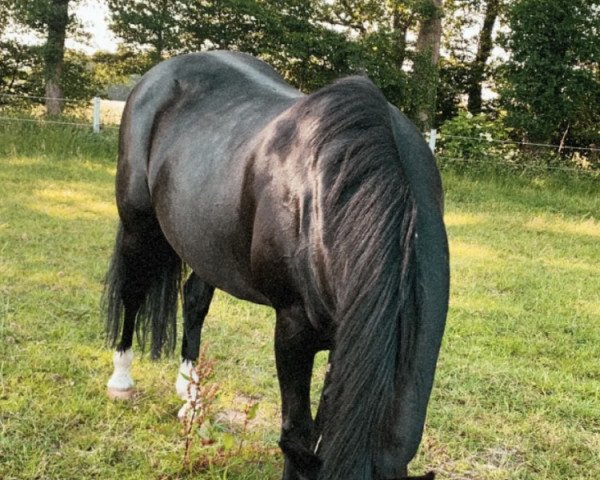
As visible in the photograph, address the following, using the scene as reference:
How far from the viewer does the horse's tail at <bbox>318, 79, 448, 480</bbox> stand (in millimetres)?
1160

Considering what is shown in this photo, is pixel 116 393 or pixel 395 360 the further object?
pixel 116 393

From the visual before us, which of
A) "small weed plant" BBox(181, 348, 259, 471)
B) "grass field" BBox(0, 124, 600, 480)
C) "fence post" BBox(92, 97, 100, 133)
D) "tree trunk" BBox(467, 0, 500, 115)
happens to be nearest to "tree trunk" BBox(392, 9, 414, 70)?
"tree trunk" BBox(467, 0, 500, 115)

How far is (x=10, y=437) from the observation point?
2.66 metres

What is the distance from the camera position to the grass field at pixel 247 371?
2.67 metres

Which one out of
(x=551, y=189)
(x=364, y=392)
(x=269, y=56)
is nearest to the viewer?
(x=364, y=392)

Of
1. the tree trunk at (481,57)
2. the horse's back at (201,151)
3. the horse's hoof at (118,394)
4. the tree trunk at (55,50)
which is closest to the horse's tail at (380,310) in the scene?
the horse's back at (201,151)

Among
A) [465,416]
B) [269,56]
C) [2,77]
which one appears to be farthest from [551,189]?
[2,77]

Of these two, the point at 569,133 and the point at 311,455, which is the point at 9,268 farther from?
the point at 569,133

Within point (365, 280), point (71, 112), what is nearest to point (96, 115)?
point (71, 112)

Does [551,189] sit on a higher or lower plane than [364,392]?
lower

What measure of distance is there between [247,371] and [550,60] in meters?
10.2

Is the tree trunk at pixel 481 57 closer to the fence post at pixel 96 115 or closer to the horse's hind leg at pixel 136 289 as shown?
the fence post at pixel 96 115

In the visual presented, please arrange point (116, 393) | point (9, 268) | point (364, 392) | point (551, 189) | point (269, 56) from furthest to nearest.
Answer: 1. point (269, 56)
2. point (551, 189)
3. point (9, 268)
4. point (116, 393)
5. point (364, 392)

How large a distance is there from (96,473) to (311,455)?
62.5 inches
